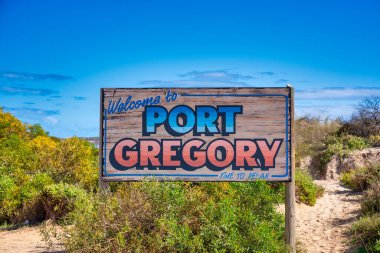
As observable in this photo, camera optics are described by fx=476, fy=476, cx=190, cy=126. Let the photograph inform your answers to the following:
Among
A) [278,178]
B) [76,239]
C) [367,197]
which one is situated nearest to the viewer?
[76,239]

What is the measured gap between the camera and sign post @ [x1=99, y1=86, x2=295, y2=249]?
814cm

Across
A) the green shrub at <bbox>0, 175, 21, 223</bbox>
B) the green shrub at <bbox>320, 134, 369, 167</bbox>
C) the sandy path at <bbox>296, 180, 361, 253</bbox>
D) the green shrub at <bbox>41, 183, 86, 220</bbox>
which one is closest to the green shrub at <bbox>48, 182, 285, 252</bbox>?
the sandy path at <bbox>296, 180, 361, 253</bbox>

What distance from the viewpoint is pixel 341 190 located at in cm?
1580

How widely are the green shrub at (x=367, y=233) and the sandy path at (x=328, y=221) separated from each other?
0.26 metres

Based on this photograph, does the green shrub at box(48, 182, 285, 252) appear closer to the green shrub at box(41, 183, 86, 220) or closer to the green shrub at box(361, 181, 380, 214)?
the green shrub at box(361, 181, 380, 214)

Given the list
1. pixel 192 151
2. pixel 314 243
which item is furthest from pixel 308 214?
pixel 192 151

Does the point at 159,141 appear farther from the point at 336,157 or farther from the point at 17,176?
the point at 336,157

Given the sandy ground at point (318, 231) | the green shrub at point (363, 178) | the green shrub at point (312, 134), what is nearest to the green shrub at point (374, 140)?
the green shrub at point (312, 134)

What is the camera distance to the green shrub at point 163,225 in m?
6.60

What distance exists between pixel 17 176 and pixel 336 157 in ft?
54.5

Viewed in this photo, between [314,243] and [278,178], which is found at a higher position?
[278,178]

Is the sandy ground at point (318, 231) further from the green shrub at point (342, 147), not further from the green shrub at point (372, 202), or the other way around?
the green shrub at point (342, 147)

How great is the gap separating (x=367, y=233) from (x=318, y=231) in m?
1.69

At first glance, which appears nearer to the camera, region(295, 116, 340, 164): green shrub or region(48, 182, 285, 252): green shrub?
region(48, 182, 285, 252): green shrub
